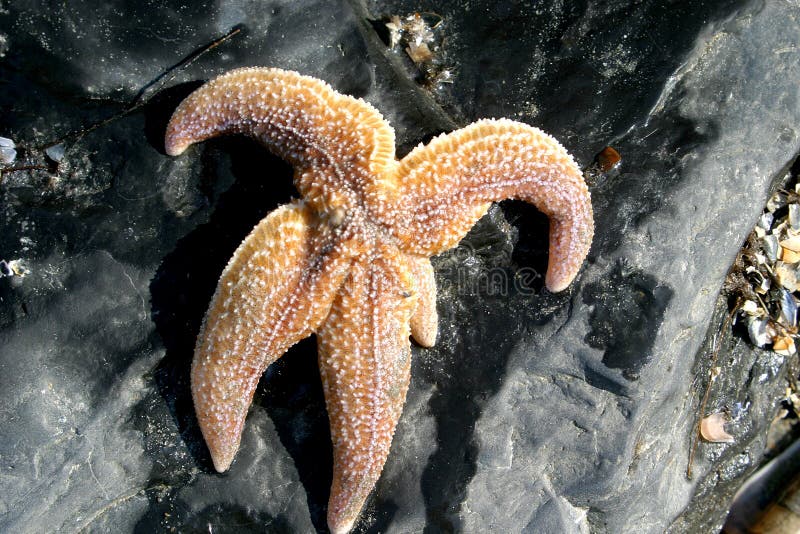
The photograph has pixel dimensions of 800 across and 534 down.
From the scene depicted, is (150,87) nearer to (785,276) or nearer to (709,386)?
(709,386)

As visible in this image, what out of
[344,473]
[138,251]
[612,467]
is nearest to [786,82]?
[612,467]

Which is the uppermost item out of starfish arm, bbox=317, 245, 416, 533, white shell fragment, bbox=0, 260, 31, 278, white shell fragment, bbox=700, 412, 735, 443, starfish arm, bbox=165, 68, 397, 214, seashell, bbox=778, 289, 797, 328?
starfish arm, bbox=165, 68, 397, 214

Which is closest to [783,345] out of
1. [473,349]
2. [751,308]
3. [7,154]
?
[751,308]

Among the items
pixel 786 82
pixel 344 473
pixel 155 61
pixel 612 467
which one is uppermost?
pixel 155 61

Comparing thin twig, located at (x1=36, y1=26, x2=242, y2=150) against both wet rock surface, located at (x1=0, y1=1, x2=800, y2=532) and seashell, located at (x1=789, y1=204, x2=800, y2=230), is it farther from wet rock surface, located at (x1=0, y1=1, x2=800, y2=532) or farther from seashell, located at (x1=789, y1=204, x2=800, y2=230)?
seashell, located at (x1=789, y1=204, x2=800, y2=230)

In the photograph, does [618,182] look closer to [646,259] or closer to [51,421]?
[646,259]

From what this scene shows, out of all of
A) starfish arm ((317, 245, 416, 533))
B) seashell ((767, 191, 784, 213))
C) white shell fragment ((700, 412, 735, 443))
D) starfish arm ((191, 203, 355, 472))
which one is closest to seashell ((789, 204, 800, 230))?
seashell ((767, 191, 784, 213))
